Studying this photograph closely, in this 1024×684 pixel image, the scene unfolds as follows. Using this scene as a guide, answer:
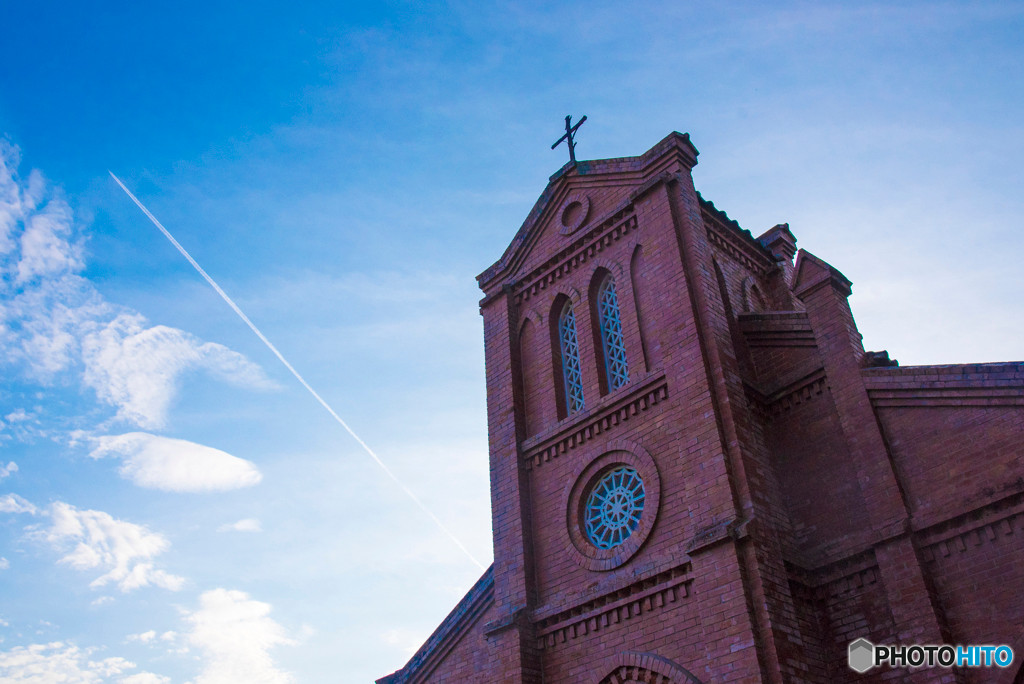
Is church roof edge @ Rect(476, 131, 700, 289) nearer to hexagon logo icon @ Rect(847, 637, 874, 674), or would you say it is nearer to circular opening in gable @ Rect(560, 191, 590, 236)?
circular opening in gable @ Rect(560, 191, 590, 236)

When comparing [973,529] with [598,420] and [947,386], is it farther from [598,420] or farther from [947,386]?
[598,420]

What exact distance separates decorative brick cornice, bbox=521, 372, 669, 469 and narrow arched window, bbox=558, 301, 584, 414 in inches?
17.4

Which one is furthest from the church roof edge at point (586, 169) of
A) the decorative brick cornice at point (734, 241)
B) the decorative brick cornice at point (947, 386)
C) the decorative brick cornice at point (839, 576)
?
the decorative brick cornice at point (839, 576)

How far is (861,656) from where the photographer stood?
1021cm

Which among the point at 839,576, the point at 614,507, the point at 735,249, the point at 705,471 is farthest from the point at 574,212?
the point at 839,576

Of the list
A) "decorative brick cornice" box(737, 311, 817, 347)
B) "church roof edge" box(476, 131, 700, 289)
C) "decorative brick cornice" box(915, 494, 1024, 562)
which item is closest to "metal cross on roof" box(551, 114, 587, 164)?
"church roof edge" box(476, 131, 700, 289)

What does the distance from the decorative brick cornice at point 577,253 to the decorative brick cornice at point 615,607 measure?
6.11 meters

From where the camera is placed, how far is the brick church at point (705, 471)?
9984 mm

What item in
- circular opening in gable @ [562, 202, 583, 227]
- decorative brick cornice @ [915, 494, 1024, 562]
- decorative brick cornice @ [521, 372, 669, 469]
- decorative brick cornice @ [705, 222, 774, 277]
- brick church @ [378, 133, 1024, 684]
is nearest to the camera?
decorative brick cornice @ [915, 494, 1024, 562]

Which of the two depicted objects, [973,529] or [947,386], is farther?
[947,386]

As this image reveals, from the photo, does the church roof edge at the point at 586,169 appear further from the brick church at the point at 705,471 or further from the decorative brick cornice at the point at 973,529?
the decorative brick cornice at the point at 973,529

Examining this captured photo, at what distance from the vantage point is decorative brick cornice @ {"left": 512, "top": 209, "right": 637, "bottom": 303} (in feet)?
47.9

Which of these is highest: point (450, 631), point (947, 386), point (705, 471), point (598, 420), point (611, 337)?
point (611, 337)

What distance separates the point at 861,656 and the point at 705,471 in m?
2.93
